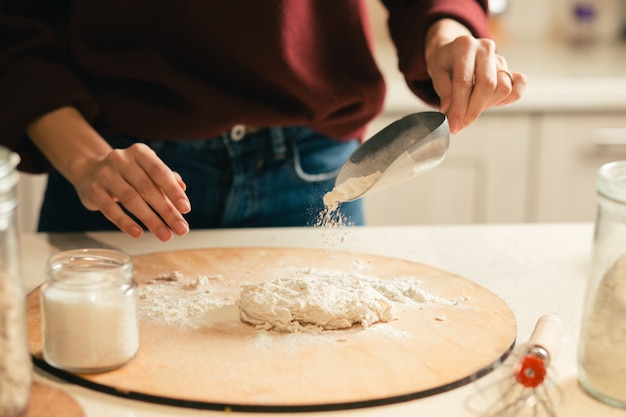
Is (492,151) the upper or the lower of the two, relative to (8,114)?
lower

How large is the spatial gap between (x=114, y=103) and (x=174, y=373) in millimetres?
558

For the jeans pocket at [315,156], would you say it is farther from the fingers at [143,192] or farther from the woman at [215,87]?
the fingers at [143,192]

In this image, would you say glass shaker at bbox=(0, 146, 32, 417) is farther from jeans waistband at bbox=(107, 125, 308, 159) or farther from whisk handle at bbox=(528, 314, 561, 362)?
jeans waistband at bbox=(107, 125, 308, 159)

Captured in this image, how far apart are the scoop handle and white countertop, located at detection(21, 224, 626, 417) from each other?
0.03 meters

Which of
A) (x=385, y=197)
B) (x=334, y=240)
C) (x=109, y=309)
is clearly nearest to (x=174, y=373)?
(x=109, y=309)

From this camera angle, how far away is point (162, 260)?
1093mm

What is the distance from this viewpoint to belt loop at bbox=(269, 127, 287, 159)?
126cm

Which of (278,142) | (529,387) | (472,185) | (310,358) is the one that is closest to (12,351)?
(310,358)

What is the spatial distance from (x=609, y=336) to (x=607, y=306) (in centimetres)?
2

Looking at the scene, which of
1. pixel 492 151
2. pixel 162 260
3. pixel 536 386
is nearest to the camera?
pixel 536 386

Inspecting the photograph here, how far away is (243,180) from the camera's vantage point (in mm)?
1252

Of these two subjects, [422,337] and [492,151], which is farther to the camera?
[492,151]

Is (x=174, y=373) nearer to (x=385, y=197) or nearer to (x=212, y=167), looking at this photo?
(x=212, y=167)

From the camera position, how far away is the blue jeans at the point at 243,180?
1.25 metres
